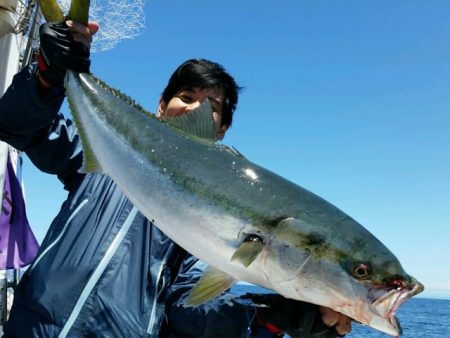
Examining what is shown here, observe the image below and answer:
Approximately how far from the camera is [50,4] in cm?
347

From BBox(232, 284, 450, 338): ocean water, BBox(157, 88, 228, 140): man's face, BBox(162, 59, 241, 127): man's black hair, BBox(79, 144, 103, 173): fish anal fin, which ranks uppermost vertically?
BBox(232, 284, 450, 338): ocean water

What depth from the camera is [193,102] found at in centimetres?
424

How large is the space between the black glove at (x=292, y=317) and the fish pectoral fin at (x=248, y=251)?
612 millimetres

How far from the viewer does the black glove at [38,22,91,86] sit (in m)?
3.21

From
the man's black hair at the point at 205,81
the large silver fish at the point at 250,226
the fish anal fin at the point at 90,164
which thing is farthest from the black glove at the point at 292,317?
the man's black hair at the point at 205,81

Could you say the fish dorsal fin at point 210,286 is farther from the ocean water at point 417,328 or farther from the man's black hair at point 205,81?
the ocean water at point 417,328

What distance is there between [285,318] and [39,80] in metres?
2.30

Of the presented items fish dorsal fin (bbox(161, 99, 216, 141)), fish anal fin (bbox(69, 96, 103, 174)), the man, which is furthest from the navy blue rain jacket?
fish dorsal fin (bbox(161, 99, 216, 141))

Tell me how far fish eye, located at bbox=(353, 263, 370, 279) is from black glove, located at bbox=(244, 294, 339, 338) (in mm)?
502

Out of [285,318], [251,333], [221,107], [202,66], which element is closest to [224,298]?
[251,333]

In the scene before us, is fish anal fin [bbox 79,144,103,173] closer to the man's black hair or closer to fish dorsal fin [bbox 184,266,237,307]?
fish dorsal fin [bbox 184,266,237,307]

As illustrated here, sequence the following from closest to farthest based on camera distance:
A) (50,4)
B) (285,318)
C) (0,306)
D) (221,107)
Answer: (285,318) < (50,4) < (221,107) < (0,306)

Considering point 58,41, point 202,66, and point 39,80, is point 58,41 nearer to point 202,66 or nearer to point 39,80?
point 39,80

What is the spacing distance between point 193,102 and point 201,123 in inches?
47.5
